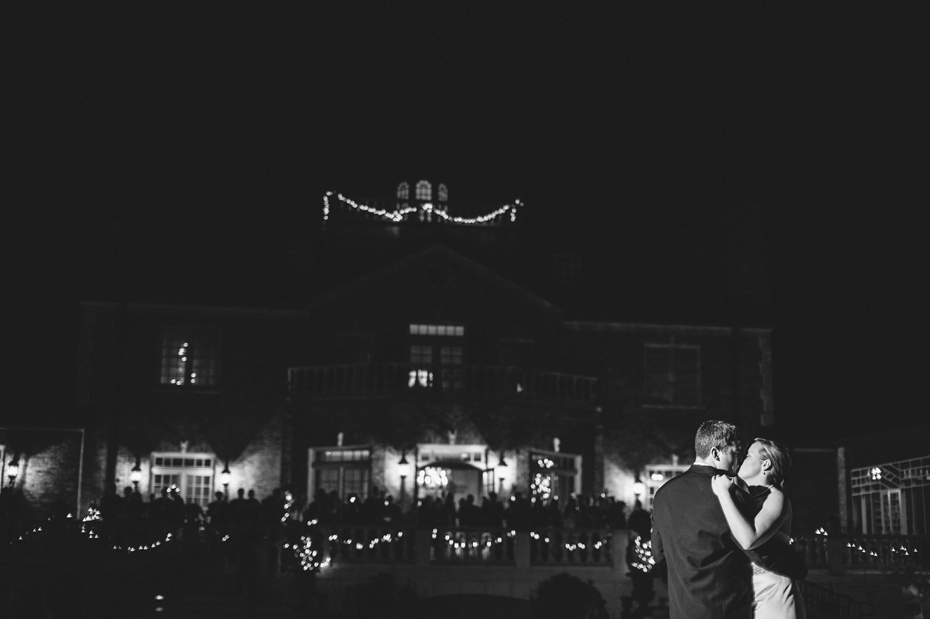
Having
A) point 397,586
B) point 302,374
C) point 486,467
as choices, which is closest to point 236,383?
point 302,374

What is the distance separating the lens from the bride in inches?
222

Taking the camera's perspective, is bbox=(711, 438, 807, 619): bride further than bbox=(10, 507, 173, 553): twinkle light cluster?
No

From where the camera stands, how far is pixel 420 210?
30281 mm

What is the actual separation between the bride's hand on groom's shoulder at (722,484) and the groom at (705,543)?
10 centimetres

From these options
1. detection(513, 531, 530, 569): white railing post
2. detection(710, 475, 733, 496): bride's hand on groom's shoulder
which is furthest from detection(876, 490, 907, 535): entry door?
detection(710, 475, 733, 496): bride's hand on groom's shoulder

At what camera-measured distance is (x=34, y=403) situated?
26953 millimetres

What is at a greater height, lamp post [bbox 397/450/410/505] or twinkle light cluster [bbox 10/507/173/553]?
lamp post [bbox 397/450/410/505]

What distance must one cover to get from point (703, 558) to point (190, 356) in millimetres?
23459

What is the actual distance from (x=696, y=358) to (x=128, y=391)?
1371cm

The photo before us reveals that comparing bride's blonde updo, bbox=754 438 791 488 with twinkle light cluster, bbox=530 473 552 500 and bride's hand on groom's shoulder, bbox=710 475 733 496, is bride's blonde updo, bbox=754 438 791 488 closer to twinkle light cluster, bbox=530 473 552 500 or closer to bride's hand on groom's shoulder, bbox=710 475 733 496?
bride's hand on groom's shoulder, bbox=710 475 733 496

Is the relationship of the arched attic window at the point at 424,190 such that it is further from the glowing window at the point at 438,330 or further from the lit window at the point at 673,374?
the lit window at the point at 673,374

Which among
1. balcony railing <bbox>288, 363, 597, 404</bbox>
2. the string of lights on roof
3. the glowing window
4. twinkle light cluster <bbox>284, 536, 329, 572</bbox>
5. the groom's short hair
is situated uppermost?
the string of lights on roof

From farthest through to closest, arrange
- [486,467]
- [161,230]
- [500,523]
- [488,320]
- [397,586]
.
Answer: [161,230], [488,320], [486,467], [500,523], [397,586]

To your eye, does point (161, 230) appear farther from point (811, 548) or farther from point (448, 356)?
point (811, 548)
